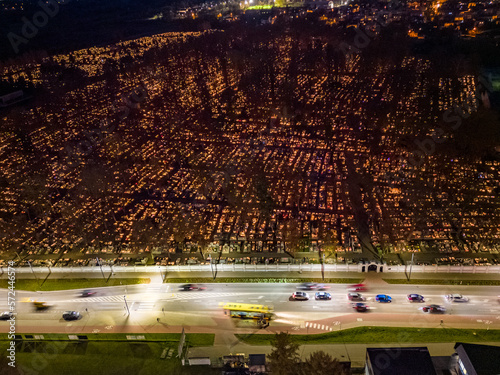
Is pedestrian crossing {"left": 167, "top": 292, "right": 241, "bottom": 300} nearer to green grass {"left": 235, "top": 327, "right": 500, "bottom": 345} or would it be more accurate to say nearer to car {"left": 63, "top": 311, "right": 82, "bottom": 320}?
green grass {"left": 235, "top": 327, "right": 500, "bottom": 345}

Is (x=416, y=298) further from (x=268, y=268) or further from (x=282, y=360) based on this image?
(x=282, y=360)

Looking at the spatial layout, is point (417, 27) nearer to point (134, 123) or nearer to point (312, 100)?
point (312, 100)

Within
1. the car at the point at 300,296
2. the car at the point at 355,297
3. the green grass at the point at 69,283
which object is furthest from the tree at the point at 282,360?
the green grass at the point at 69,283

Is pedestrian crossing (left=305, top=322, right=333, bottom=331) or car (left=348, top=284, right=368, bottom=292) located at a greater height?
car (left=348, top=284, right=368, bottom=292)

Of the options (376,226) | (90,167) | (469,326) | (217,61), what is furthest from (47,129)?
(469,326)

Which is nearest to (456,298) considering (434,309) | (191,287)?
(434,309)

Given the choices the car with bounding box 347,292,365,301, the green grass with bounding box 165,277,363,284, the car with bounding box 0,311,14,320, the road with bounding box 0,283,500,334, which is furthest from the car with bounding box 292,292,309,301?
the car with bounding box 0,311,14,320
